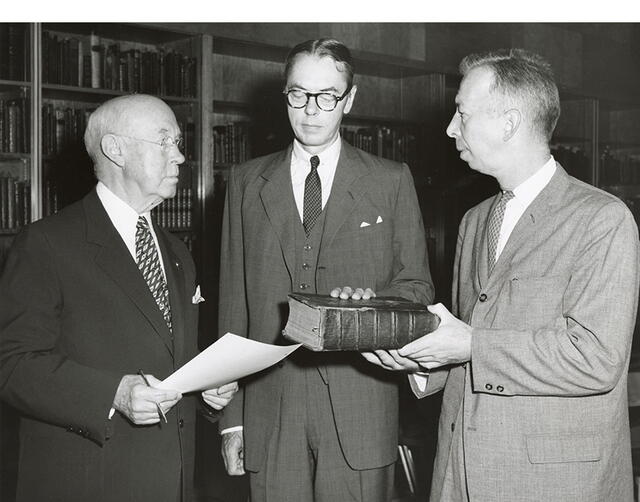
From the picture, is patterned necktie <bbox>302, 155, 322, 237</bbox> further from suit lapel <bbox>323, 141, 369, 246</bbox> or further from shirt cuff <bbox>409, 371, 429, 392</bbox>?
shirt cuff <bbox>409, 371, 429, 392</bbox>

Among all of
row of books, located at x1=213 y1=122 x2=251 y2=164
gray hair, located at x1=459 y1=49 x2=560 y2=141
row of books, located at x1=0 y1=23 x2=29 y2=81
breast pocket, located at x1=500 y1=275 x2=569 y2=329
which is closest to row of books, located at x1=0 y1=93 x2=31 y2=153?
row of books, located at x1=0 y1=23 x2=29 y2=81

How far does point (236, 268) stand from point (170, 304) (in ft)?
1.16

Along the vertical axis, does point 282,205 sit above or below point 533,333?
above

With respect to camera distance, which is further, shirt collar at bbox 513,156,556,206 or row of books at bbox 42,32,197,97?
row of books at bbox 42,32,197,97

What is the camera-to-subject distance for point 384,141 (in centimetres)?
709

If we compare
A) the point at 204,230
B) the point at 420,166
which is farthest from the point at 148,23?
the point at 420,166

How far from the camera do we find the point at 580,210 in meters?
1.92

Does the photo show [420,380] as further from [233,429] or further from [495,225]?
[233,429]

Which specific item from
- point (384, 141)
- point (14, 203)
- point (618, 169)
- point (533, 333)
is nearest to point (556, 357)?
point (533, 333)

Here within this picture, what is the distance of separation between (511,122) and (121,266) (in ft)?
4.02

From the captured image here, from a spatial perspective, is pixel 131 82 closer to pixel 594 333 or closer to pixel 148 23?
pixel 148 23

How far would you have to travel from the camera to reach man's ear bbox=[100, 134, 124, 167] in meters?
2.25

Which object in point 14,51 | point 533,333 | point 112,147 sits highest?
point 14,51

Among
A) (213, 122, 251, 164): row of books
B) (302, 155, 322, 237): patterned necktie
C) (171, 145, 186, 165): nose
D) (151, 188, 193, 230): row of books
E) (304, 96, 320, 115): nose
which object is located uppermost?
(213, 122, 251, 164): row of books
